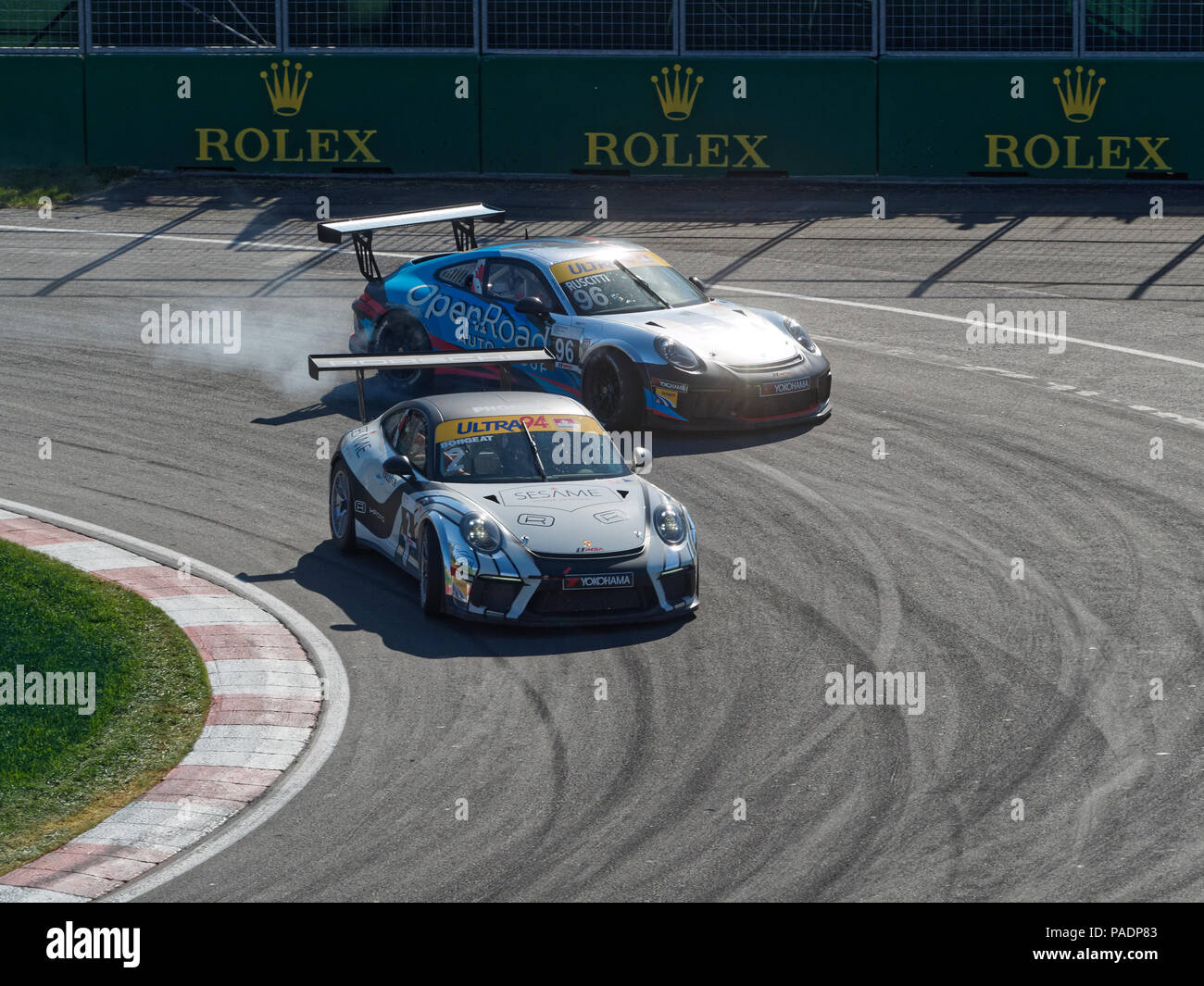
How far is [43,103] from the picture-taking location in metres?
27.5

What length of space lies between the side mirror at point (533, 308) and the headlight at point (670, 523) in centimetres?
490

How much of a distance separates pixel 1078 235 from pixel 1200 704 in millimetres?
13712

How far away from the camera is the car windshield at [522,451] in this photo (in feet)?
39.5

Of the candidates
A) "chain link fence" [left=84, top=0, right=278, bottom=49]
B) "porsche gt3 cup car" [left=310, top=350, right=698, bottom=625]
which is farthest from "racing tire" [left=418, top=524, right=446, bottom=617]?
"chain link fence" [left=84, top=0, right=278, bottom=49]

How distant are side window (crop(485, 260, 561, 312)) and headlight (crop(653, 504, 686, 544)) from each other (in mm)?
5131

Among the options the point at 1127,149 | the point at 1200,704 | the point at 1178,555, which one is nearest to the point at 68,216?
the point at 1127,149

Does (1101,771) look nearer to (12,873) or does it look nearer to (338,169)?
(12,873)

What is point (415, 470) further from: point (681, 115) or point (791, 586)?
point (681, 115)

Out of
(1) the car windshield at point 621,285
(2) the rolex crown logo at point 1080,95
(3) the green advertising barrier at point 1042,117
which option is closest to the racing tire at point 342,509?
(1) the car windshield at point 621,285

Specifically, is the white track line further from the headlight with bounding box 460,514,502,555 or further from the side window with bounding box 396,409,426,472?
the headlight with bounding box 460,514,502,555

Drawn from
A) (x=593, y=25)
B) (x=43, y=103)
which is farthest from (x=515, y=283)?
(x=43, y=103)

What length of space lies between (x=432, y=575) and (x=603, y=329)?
500 centimetres

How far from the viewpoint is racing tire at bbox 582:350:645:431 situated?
613 inches

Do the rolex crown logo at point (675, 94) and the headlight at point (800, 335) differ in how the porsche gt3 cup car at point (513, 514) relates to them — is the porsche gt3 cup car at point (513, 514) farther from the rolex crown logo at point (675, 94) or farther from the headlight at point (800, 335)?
the rolex crown logo at point (675, 94)
